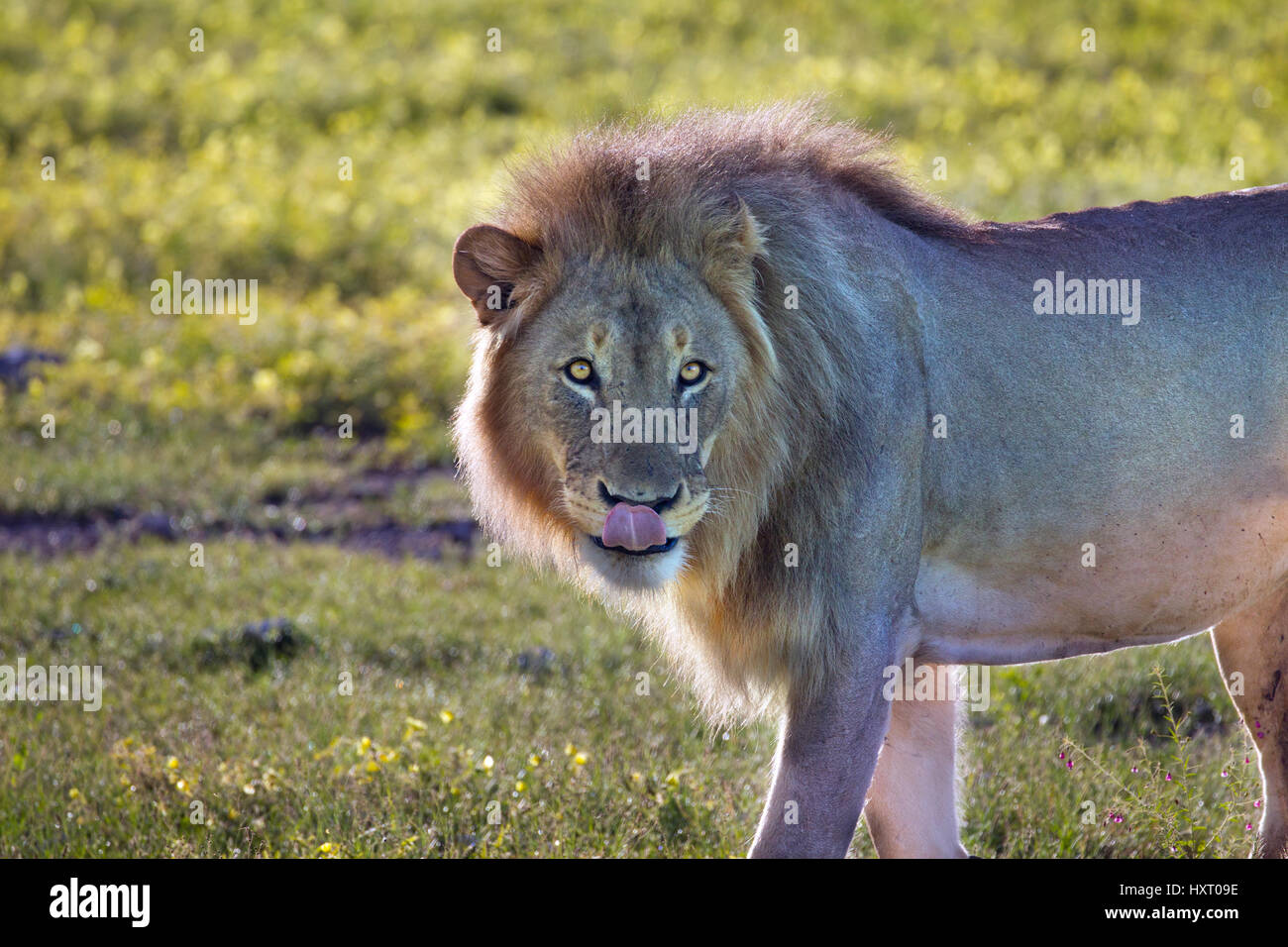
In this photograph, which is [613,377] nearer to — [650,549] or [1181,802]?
[650,549]

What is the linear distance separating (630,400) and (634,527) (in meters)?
0.33

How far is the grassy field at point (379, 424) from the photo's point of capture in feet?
17.6

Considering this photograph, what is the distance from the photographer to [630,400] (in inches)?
147

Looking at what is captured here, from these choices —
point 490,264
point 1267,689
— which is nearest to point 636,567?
point 490,264

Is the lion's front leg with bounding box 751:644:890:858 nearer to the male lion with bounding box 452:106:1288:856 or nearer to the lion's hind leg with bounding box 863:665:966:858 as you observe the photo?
the male lion with bounding box 452:106:1288:856

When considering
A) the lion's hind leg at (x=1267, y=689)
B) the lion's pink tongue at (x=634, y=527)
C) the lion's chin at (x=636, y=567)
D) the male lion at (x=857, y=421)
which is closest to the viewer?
the lion's pink tongue at (x=634, y=527)

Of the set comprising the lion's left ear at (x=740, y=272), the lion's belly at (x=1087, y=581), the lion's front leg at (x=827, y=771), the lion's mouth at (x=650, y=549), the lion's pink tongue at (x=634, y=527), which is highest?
the lion's left ear at (x=740, y=272)

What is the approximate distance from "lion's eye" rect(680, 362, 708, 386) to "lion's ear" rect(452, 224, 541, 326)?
538mm

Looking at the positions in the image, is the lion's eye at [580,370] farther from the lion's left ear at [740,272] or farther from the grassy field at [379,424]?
the grassy field at [379,424]

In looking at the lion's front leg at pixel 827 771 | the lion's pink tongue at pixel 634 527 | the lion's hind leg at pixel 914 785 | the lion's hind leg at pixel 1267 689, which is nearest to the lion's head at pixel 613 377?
the lion's pink tongue at pixel 634 527

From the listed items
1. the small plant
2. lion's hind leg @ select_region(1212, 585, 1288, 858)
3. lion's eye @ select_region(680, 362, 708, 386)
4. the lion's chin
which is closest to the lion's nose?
the lion's chin

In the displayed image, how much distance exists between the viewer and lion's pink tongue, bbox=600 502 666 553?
3639 mm
